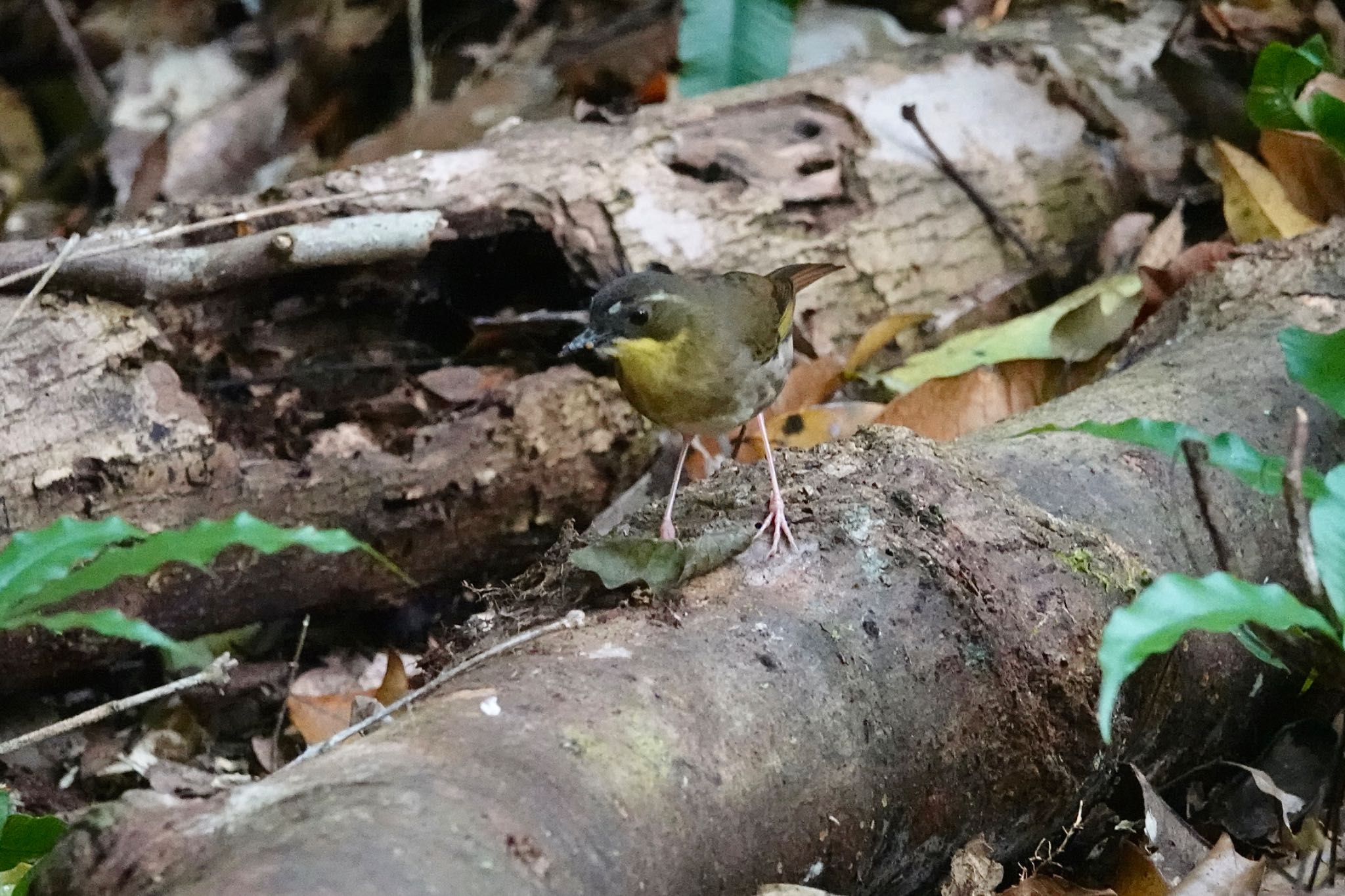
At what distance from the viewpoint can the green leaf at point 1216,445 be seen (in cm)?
186

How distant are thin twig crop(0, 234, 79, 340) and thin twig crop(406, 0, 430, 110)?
9.91ft

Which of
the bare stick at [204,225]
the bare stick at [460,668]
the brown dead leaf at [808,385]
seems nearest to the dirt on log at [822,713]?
the bare stick at [460,668]

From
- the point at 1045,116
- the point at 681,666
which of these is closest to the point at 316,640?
the point at 681,666

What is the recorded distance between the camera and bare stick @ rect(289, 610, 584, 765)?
68.8 inches

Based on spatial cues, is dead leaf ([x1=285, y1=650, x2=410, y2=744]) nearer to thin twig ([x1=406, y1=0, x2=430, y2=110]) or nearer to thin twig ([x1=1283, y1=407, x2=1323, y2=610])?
thin twig ([x1=1283, y1=407, x2=1323, y2=610])

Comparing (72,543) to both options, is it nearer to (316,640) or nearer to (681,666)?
(681,666)

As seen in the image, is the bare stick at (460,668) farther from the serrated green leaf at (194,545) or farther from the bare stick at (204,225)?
the bare stick at (204,225)

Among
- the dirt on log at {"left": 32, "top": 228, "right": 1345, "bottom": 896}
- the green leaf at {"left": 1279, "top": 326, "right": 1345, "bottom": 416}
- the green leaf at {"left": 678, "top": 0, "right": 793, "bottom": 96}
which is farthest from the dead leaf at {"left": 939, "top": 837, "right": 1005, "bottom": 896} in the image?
the green leaf at {"left": 678, "top": 0, "right": 793, "bottom": 96}

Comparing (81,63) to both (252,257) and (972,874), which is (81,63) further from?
(972,874)

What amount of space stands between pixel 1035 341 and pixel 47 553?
295 centimetres

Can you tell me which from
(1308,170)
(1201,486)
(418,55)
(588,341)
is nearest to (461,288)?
(588,341)

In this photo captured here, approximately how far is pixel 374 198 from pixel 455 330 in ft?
1.64

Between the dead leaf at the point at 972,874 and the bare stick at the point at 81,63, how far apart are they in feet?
19.0

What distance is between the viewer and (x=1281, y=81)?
12.0ft
